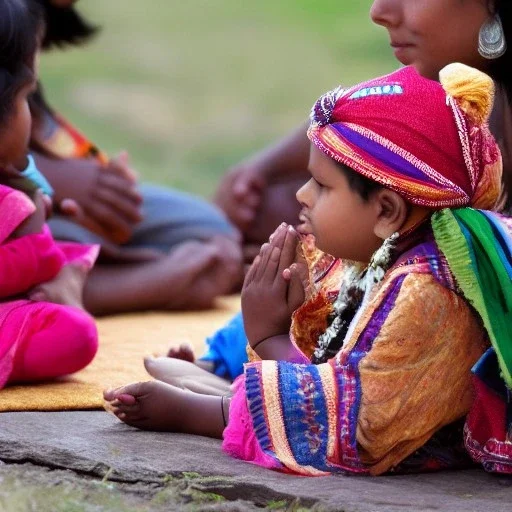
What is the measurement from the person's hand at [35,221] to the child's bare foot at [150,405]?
78cm

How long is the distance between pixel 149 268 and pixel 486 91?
281 cm

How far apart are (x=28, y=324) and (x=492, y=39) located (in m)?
1.50

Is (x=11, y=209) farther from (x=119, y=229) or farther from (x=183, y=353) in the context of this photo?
(x=119, y=229)

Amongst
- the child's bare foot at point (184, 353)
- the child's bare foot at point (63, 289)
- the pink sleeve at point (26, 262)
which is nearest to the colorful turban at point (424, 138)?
the child's bare foot at point (184, 353)

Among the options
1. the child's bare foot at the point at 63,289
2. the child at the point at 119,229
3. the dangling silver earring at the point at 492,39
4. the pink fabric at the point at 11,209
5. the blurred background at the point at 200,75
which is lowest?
the blurred background at the point at 200,75

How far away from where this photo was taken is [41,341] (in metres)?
3.66

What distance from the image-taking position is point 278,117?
1257cm

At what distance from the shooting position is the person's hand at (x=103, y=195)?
5.32 m

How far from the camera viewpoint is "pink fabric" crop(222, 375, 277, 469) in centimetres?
294

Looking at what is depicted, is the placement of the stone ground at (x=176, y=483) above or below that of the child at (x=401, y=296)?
below

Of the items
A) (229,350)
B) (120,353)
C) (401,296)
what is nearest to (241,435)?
(401,296)

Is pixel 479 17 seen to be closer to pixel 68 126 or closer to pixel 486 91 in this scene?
pixel 486 91

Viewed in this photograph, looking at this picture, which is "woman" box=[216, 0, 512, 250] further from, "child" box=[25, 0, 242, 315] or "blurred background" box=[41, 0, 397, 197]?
"blurred background" box=[41, 0, 397, 197]

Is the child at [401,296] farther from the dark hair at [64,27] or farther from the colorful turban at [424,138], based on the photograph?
the dark hair at [64,27]
